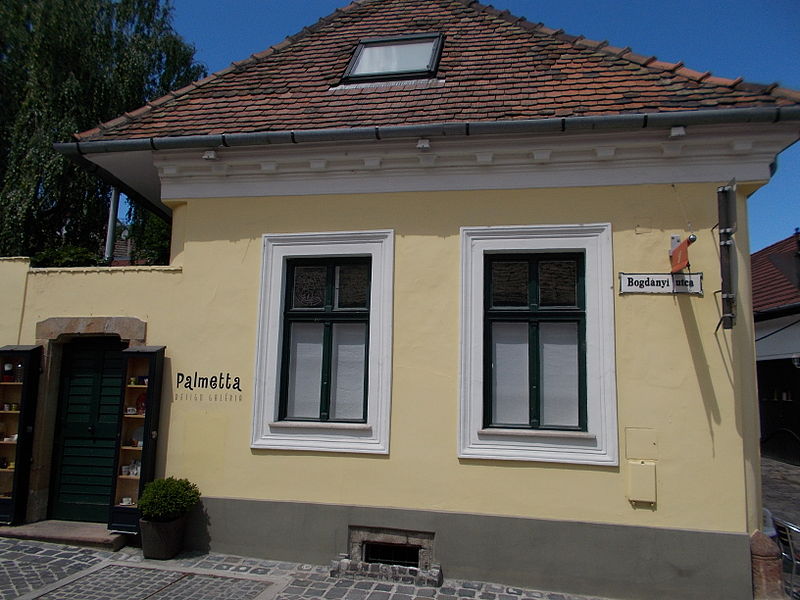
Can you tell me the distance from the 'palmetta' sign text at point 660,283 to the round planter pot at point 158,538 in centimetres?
491

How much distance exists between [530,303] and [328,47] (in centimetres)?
466

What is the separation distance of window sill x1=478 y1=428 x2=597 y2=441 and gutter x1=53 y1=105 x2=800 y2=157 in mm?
2840

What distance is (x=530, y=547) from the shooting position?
200 inches

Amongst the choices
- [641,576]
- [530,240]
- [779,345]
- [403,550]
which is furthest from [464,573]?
[779,345]

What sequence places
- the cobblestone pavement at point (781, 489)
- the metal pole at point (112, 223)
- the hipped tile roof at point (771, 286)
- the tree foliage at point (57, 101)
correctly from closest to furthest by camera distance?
1. the cobblestone pavement at point (781, 489)
2. the tree foliage at point (57, 101)
3. the metal pole at point (112, 223)
4. the hipped tile roof at point (771, 286)

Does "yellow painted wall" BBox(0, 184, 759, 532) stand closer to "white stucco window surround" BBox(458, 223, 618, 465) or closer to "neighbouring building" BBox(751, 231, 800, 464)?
"white stucco window surround" BBox(458, 223, 618, 465)

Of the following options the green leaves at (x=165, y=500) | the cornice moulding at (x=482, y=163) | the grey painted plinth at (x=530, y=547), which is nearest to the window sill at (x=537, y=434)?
the grey painted plinth at (x=530, y=547)

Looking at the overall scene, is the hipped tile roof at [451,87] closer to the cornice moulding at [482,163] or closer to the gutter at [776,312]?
the cornice moulding at [482,163]

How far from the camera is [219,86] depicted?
23.4ft

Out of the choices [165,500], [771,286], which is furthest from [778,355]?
[165,500]

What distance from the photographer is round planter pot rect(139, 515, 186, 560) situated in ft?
17.7

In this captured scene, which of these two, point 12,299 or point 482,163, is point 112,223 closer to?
point 12,299

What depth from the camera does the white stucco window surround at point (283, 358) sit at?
18.2ft

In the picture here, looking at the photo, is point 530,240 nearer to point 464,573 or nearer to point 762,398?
point 464,573
